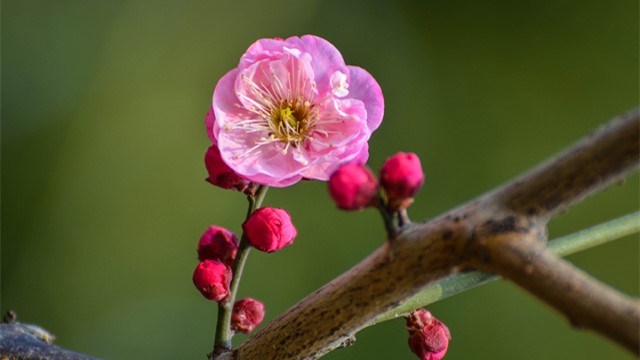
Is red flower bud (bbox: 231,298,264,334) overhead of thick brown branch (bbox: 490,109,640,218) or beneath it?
beneath

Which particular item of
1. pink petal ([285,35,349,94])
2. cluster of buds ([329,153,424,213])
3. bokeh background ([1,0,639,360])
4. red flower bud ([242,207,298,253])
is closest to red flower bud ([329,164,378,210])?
cluster of buds ([329,153,424,213])

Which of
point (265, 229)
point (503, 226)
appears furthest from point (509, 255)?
point (265, 229)

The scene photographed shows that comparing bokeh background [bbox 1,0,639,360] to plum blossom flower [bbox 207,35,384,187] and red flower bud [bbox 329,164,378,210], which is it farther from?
red flower bud [bbox 329,164,378,210]

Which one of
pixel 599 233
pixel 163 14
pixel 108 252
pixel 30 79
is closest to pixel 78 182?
pixel 108 252

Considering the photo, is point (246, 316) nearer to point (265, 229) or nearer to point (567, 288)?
point (265, 229)

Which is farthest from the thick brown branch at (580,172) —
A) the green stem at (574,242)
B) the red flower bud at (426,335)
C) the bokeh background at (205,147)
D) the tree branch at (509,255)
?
the bokeh background at (205,147)

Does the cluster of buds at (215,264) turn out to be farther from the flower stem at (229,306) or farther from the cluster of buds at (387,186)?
the cluster of buds at (387,186)
